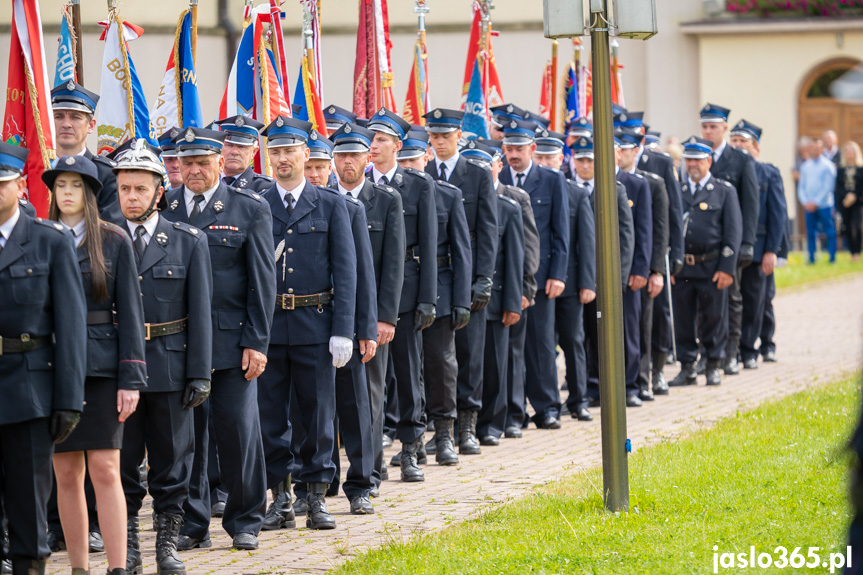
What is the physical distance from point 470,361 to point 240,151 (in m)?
2.69

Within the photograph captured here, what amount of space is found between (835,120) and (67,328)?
25.6 meters

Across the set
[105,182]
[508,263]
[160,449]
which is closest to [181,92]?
[508,263]

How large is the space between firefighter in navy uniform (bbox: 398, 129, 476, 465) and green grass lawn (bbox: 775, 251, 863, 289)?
1378 centimetres

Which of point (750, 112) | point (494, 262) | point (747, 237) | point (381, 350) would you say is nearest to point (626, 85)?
point (750, 112)

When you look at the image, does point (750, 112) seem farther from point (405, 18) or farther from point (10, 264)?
point (10, 264)

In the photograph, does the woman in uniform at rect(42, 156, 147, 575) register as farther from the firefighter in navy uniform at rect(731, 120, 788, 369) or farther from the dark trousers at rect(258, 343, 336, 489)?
the firefighter in navy uniform at rect(731, 120, 788, 369)

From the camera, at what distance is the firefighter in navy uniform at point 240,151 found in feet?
26.5

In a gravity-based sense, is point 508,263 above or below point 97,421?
below

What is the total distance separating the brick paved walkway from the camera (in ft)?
22.3

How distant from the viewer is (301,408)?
25.2ft

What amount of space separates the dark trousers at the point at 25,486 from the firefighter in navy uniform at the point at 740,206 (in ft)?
31.4

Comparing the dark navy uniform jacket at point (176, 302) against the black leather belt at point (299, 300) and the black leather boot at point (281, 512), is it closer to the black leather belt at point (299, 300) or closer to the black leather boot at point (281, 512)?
the black leather belt at point (299, 300)

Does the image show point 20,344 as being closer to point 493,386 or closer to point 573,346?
point 493,386

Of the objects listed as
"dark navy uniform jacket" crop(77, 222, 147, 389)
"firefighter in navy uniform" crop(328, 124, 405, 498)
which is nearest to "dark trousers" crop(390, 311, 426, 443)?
"firefighter in navy uniform" crop(328, 124, 405, 498)
